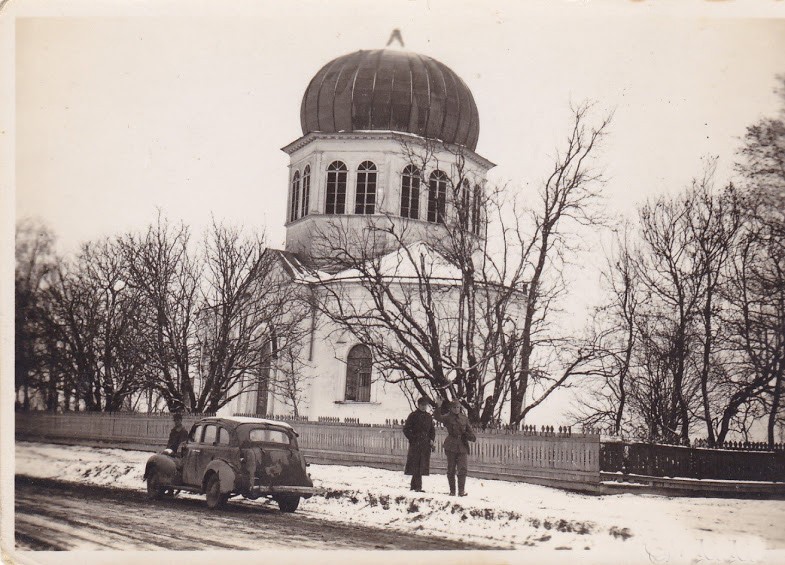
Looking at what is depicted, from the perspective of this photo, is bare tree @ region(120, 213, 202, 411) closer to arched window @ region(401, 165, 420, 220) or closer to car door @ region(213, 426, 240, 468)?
car door @ region(213, 426, 240, 468)

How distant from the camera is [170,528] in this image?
11992 mm

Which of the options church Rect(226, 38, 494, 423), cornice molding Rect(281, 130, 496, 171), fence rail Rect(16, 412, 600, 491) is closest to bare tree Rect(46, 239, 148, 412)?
fence rail Rect(16, 412, 600, 491)

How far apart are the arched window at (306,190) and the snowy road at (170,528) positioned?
13750 millimetres

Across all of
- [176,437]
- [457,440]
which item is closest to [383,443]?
[457,440]

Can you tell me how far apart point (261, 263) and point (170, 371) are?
10.9 feet

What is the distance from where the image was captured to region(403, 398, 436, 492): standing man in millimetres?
14391

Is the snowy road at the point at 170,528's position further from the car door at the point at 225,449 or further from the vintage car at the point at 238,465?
the car door at the point at 225,449

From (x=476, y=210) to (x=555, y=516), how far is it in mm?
6838

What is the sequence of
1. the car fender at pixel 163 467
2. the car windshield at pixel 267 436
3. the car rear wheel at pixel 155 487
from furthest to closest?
the car rear wheel at pixel 155 487
the car fender at pixel 163 467
the car windshield at pixel 267 436

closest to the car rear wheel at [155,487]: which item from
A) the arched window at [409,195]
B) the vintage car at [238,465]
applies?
the vintage car at [238,465]

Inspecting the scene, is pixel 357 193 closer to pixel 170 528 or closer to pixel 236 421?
pixel 236 421

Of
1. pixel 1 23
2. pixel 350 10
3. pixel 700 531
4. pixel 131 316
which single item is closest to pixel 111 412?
pixel 131 316

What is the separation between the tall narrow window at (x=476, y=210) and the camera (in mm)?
17281

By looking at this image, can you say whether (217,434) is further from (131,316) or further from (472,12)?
(472,12)
